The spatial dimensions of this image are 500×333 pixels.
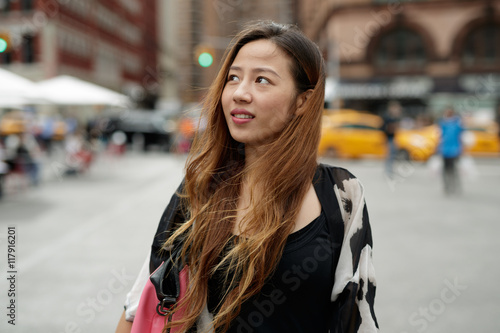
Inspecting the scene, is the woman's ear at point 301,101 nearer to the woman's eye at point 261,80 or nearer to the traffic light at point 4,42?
the woman's eye at point 261,80

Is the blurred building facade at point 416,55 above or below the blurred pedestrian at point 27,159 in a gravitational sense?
above

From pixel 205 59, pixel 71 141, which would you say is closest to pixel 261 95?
pixel 205 59

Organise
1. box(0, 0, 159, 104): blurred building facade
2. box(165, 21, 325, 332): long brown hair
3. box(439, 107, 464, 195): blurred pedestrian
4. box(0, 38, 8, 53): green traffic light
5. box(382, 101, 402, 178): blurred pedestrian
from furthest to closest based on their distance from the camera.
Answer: box(0, 0, 159, 104): blurred building facade
box(382, 101, 402, 178): blurred pedestrian
box(439, 107, 464, 195): blurred pedestrian
box(0, 38, 8, 53): green traffic light
box(165, 21, 325, 332): long brown hair

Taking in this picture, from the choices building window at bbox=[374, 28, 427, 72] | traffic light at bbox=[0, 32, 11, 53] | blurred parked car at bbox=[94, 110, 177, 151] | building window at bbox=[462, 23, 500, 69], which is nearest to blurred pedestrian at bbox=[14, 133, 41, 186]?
traffic light at bbox=[0, 32, 11, 53]

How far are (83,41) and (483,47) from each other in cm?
3248

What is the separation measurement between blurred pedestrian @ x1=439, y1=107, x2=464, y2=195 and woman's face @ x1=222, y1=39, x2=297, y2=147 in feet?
33.5

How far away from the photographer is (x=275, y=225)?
1.52m

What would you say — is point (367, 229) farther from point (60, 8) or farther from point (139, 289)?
point (60, 8)

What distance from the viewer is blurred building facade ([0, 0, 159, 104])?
3778 cm

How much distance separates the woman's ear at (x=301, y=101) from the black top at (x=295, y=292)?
1.24ft

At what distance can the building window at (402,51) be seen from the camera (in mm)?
32250

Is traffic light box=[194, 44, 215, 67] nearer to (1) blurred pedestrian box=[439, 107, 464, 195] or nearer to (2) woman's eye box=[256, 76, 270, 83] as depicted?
(1) blurred pedestrian box=[439, 107, 464, 195]

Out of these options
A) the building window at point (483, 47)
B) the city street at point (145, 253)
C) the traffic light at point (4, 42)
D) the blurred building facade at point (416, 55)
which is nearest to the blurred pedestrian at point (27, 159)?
the city street at point (145, 253)

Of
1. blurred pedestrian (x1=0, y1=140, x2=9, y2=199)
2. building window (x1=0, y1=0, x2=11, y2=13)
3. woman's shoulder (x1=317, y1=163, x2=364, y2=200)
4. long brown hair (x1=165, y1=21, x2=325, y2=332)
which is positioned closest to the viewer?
long brown hair (x1=165, y1=21, x2=325, y2=332)
